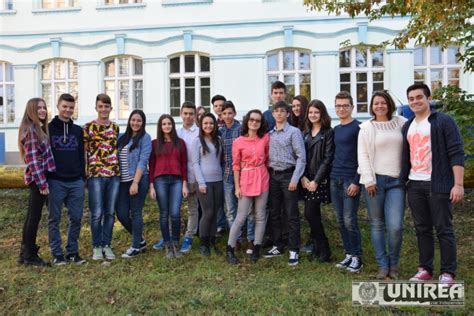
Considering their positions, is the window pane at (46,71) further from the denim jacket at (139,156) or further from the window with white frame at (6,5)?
the denim jacket at (139,156)

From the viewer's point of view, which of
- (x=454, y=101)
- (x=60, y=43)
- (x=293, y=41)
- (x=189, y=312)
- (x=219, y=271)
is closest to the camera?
(x=189, y=312)

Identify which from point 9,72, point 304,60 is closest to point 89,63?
point 9,72

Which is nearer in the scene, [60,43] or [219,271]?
[219,271]

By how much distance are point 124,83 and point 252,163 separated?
10727 mm

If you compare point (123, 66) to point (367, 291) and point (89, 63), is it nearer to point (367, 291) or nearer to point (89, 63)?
point (89, 63)

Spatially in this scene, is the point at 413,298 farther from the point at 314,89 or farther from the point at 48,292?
the point at 314,89

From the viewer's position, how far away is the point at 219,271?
15.9 feet

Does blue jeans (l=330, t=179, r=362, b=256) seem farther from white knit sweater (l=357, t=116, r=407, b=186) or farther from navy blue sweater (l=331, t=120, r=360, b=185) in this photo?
white knit sweater (l=357, t=116, r=407, b=186)

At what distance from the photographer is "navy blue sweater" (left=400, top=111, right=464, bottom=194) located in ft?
12.6

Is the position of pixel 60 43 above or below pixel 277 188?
above

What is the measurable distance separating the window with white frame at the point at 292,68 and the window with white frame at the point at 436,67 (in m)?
3.17

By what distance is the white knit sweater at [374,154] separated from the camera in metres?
4.18

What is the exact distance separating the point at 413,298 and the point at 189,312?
1.86 metres

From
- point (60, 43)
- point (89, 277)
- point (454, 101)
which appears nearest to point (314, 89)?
point (454, 101)
